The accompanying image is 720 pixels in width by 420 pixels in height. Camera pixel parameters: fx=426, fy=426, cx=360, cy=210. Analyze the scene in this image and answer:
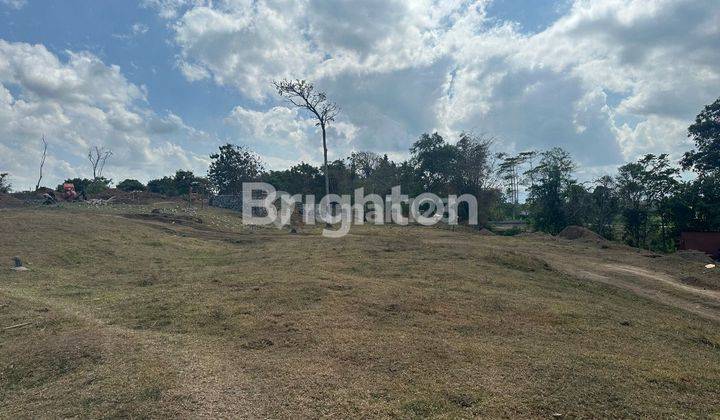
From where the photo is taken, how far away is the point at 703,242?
65.4 feet

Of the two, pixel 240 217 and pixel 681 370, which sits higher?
pixel 240 217

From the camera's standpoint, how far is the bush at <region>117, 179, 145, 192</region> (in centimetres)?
4463

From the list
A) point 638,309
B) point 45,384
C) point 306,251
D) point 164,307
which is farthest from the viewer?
point 306,251

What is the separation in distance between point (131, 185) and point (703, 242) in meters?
48.7

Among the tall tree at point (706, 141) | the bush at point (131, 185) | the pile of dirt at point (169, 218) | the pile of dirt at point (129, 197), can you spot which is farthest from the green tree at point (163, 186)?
the tall tree at point (706, 141)

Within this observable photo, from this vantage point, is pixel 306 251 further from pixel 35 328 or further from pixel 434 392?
pixel 434 392

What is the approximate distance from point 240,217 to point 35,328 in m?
21.1

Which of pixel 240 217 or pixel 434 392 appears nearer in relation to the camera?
pixel 434 392

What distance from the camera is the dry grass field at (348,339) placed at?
3654mm

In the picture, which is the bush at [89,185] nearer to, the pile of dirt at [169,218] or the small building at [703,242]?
the pile of dirt at [169,218]

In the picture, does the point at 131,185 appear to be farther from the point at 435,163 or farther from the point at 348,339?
the point at 348,339

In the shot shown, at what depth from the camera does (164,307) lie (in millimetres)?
6723

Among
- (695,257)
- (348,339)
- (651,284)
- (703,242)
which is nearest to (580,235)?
(703,242)

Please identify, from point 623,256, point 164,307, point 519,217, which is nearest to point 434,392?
point 164,307
